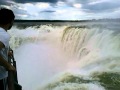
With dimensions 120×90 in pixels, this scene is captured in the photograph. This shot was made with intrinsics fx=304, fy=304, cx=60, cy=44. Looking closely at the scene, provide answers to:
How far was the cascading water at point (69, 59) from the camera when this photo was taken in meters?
11.9

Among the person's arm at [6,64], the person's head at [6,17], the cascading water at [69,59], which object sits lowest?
the cascading water at [69,59]

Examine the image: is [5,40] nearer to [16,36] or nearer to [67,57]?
[67,57]

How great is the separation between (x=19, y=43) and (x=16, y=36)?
1.37 metres

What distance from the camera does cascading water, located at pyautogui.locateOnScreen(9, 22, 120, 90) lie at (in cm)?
1191

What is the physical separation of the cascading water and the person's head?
8.24 metres

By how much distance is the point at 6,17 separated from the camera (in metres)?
2.67

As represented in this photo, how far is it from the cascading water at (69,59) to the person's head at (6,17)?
8.24 m

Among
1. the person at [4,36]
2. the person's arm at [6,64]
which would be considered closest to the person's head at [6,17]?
the person at [4,36]

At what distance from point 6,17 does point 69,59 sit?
47.1 ft

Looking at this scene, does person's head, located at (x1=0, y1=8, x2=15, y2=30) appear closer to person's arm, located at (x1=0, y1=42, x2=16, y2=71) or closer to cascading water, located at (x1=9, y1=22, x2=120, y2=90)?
person's arm, located at (x1=0, y1=42, x2=16, y2=71)

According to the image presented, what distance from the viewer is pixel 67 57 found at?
57.0 feet

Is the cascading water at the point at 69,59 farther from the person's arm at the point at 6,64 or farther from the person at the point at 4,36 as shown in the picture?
the person's arm at the point at 6,64

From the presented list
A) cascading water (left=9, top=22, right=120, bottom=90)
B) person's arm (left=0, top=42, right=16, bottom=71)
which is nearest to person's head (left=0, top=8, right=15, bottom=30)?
person's arm (left=0, top=42, right=16, bottom=71)

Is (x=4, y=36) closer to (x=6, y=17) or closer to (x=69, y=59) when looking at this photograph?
(x=6, y=17)
